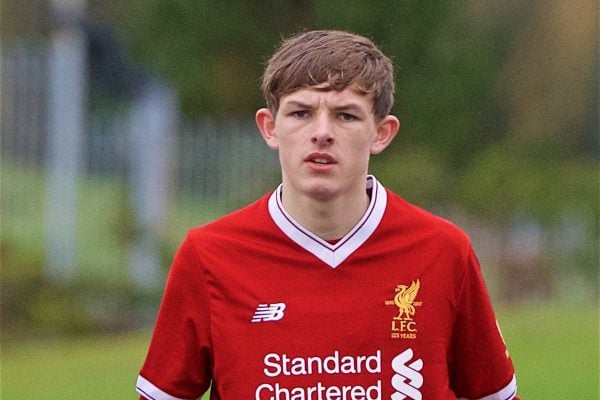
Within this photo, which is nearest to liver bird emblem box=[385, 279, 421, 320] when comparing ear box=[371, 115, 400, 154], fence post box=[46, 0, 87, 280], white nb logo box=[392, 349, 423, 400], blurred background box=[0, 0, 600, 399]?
white nb logo box=[392, 349, 423, 400]

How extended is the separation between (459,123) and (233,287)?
7.43 m

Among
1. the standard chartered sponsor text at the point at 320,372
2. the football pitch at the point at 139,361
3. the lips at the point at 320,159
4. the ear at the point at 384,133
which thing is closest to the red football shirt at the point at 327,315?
the standard chartered sponsor text at the point at 320,372

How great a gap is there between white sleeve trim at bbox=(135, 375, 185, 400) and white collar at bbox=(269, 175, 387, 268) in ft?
1.93

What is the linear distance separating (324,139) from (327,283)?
424mm

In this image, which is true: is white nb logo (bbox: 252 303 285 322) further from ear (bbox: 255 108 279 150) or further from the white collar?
ear (bbox: 255 108 279 150)

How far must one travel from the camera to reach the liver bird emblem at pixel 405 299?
12.0 feet

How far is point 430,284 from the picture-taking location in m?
3.70

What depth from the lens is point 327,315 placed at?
3625mm

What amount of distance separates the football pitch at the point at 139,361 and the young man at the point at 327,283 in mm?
4447

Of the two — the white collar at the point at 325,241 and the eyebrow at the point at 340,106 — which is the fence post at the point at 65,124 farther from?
the eyebrow at the point at 340,106

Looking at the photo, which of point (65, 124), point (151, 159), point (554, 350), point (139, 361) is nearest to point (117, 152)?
point (151, 159)

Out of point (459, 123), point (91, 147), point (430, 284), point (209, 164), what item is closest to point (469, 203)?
point (459, 123)

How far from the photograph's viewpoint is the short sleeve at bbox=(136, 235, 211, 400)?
373 centimetres

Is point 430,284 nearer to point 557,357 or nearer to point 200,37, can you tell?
point 557,357
